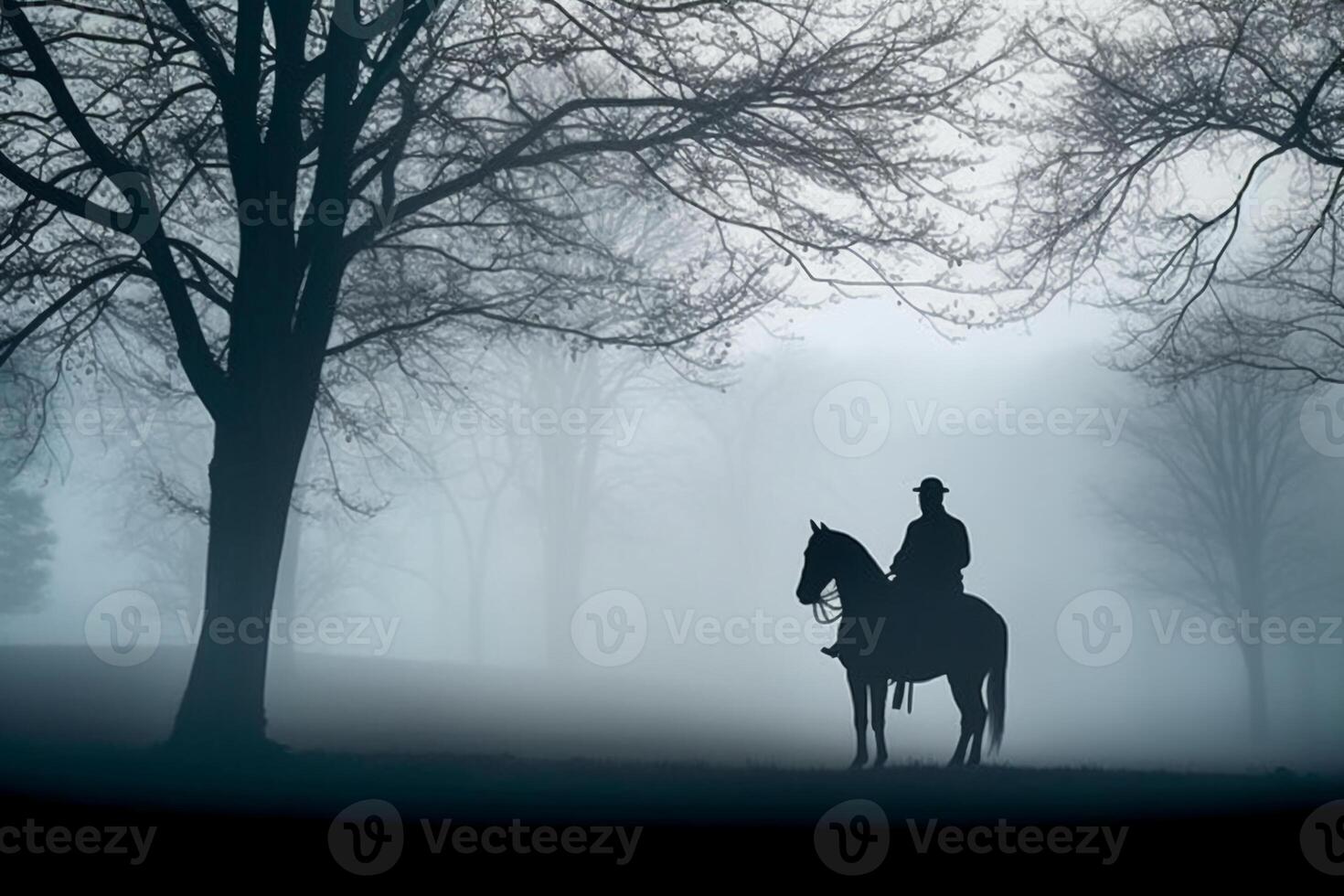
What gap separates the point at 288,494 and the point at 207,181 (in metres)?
4.20

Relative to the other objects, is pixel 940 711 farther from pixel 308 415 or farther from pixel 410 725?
pixel 308 415

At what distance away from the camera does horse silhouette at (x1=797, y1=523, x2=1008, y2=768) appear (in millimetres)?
13211

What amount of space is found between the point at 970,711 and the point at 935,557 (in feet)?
6.03

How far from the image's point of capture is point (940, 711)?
49000 mm
